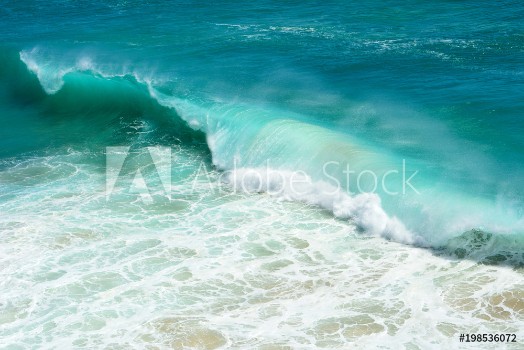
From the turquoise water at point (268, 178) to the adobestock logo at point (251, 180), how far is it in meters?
0.09

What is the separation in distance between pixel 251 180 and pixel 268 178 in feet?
1.81

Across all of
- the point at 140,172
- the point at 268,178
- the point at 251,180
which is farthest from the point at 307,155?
the point at 140,172

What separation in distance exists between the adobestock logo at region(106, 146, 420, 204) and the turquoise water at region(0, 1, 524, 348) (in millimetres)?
93

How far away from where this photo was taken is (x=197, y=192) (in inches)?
869

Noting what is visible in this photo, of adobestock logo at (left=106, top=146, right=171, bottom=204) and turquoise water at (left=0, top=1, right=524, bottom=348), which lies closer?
turquoise water at (left=0, top=1, right=524, bottom=348)

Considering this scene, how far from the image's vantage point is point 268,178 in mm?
22594

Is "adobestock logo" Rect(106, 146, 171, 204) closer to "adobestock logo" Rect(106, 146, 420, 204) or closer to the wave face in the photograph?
"adobestock logo" Rect(106, 146, 420, 204)

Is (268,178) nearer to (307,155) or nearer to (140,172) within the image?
(307,155)

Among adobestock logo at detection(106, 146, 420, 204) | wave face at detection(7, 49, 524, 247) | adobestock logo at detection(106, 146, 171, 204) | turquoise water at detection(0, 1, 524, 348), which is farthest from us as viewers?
adobestock logo at detection(106, 146, 171, 204)

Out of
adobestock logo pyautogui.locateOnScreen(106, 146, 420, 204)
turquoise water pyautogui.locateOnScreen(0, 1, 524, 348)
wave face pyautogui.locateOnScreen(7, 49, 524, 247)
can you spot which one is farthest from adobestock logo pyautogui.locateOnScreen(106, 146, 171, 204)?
wave face pyautogui.locateOnScreen(7, 49, 524, 247)

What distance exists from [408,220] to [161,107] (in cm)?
1275

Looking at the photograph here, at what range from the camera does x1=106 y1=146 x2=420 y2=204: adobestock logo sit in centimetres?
2117

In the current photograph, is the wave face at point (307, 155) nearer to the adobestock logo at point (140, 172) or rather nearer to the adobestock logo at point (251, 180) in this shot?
the adobestock logo at point (251, 180)

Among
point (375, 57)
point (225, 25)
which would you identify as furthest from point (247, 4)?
point (375, 57)
